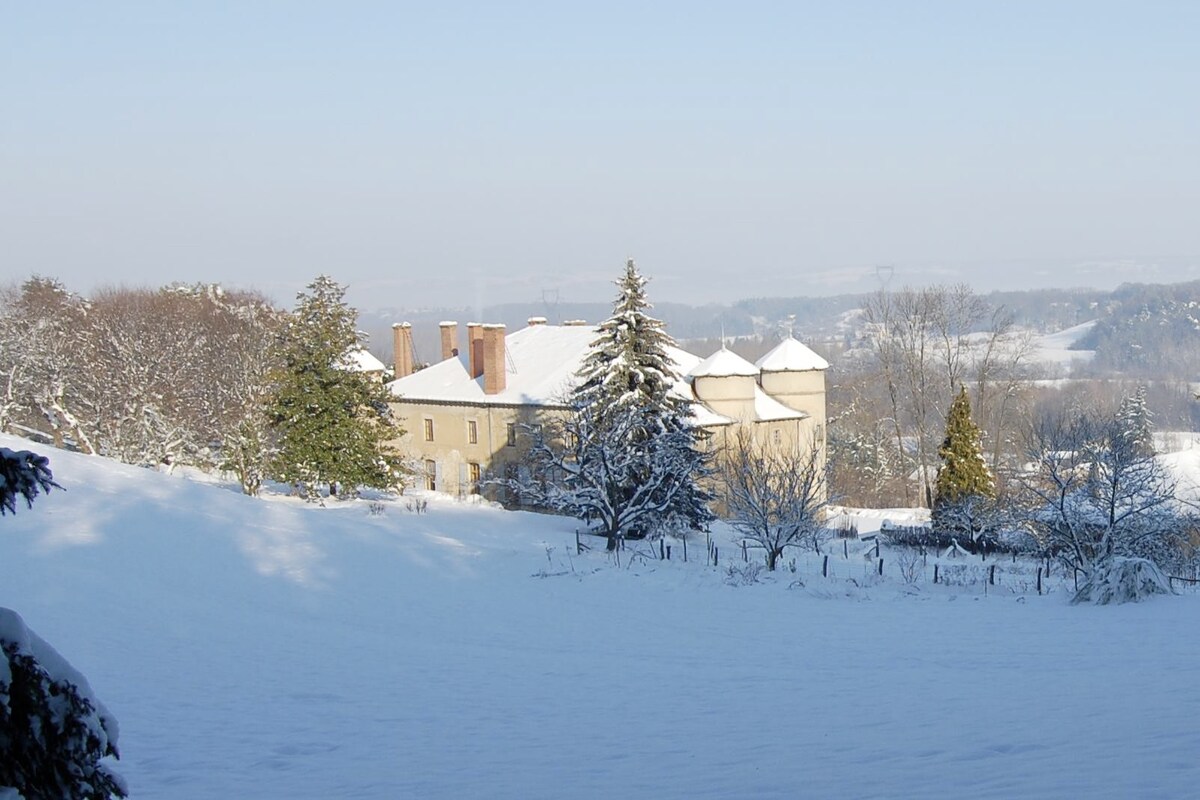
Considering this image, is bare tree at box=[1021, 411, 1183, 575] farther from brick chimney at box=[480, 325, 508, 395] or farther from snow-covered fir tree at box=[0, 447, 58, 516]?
snow-covered fir tree at box=[0, 447, 58, 516]

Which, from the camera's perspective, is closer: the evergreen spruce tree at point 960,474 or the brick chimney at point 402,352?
the evergreen spruce tree at point 960,474

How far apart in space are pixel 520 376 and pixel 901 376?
2273cm

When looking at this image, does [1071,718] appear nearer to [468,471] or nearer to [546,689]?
[546,689]

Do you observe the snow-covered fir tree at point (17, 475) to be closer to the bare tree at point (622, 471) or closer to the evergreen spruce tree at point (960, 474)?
the bare tree at point (622, 471)

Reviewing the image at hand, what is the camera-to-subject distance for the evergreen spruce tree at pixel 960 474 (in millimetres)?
35250

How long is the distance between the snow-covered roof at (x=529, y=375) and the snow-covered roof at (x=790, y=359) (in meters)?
Result: 2.96

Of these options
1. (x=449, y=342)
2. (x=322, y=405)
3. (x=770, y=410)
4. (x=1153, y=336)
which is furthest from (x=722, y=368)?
(x=1153, y=336)

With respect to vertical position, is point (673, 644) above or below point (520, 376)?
below

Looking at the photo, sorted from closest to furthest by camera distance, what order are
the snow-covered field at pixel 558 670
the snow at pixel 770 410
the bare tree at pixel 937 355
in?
1. the snow-covered field at pixel 558 670
2. the snow at pixel 770 410
3. the bare tree at pixel 937 355

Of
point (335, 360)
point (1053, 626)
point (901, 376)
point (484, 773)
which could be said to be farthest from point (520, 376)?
point (484, 773)

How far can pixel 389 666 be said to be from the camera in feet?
45.6

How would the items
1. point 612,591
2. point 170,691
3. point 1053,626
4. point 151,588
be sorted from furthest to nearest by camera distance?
point 612,591 → point 151,588 → point 1053,626 → point 170,691

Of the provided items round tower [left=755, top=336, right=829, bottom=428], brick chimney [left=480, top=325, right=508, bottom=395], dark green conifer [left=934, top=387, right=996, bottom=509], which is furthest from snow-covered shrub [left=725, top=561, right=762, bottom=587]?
brick chimney [left=480, top=325, right=508, bottom=395]

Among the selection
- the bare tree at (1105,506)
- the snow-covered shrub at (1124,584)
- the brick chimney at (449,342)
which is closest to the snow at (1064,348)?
the brick chimney at (449,342)
